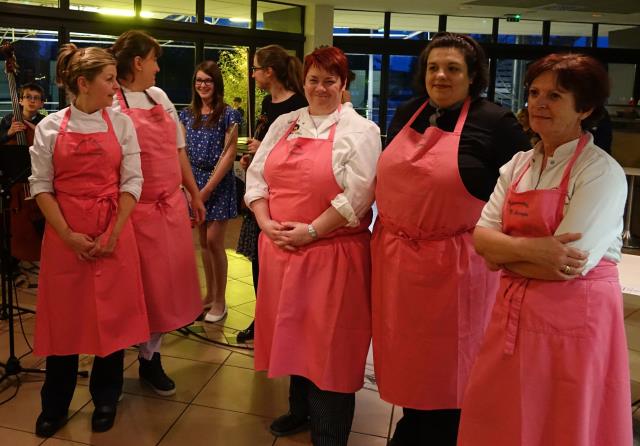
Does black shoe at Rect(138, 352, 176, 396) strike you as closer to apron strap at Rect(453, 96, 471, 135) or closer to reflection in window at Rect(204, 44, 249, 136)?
apron strap at Rect(453, 96, 471, 135)

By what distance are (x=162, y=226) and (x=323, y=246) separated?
0.89m

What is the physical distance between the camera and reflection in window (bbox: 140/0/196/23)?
6.97 metres

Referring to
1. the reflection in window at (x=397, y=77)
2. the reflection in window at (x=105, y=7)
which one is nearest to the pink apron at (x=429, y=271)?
the reflection in window at (x=105, y=7)

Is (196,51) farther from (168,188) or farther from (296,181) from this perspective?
(296,181)

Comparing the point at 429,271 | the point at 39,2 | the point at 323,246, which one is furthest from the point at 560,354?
the point at 39,2

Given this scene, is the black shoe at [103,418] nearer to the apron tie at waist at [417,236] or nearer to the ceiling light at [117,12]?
the apron tie at waist at [417,236]

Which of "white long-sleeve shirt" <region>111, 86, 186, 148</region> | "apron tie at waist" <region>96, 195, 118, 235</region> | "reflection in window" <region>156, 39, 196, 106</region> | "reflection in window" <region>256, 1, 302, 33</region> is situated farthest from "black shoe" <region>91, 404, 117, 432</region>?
"reflection in window" <region>256, 1, 302, 33</region>

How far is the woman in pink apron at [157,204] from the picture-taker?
2688 millimetres

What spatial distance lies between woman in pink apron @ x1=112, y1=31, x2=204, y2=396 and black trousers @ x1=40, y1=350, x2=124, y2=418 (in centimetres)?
25

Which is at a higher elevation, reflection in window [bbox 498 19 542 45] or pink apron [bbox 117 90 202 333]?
reflection in window [bbox 498 19 542 45]

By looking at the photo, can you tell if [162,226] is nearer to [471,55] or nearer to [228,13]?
[471,55]

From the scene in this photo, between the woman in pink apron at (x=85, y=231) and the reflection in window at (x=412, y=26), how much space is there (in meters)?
8.22

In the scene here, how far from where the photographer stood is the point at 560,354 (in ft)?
5.00

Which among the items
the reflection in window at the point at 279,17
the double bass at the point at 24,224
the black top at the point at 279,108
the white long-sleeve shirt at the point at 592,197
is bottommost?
the double bass at the point at 24,224
